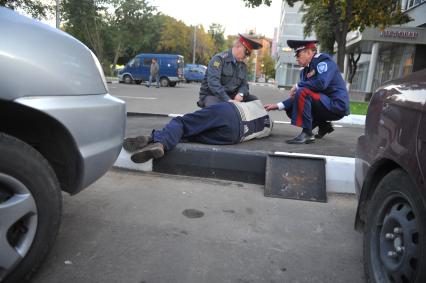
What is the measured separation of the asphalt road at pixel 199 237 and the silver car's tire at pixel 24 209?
0.31 metres

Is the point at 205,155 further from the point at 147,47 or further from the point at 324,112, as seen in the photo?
the point at 147,47

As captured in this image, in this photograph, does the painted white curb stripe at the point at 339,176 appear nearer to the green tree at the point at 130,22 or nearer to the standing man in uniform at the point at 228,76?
the standing man in uniform at the point at 228,76

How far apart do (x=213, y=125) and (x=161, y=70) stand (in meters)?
24.9

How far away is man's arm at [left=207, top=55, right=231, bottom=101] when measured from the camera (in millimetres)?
5750

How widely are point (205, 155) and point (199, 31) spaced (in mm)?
64383

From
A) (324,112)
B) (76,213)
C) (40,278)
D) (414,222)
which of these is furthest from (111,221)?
(324,112)

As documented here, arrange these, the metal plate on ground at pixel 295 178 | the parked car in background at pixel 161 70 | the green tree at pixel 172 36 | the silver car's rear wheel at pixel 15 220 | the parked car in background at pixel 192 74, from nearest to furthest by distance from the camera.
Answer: the silver car's rear wheel at pixel 15 220, the metal plate on ground at pixel 295 178, the parked car in background at pixel 161 70, the parked car in background at pixel 192 74, the green tree at pixel 172 36

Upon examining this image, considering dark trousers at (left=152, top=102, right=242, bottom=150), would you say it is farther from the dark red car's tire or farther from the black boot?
the dark red car's tire

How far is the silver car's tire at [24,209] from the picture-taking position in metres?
2.08

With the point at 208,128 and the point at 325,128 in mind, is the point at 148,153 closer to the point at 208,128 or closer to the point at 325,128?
the point at 208,128

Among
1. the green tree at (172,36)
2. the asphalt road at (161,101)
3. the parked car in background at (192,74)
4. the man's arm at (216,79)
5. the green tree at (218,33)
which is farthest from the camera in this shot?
the green tree at (218,33)

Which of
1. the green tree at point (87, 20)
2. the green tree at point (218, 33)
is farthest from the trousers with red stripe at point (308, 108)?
the green tree at point (218, 33)

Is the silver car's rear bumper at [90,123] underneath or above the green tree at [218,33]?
underneath

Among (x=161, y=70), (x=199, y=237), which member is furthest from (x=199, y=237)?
(x=161, y=70)
